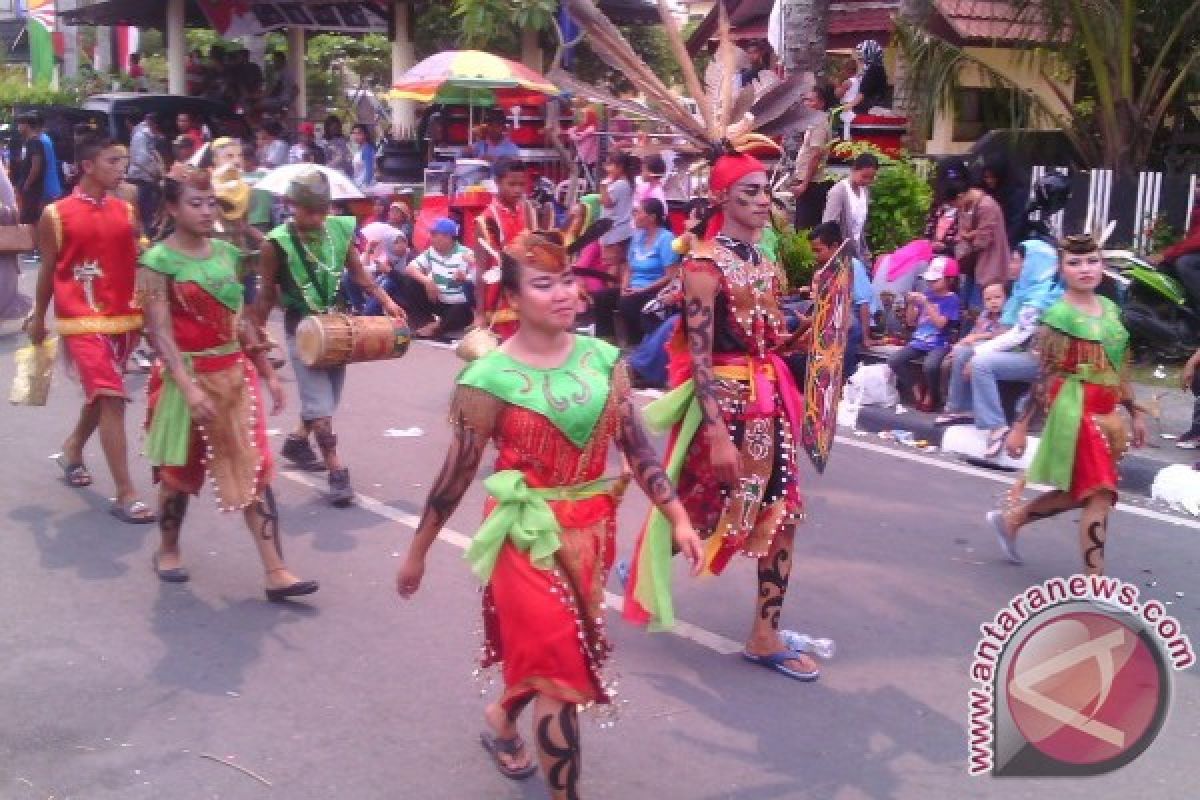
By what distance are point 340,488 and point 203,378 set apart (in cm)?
164

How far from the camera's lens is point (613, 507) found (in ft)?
12.6

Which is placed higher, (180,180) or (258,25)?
(258,25)

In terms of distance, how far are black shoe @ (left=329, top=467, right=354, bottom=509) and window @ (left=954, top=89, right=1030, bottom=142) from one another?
8.95 metres

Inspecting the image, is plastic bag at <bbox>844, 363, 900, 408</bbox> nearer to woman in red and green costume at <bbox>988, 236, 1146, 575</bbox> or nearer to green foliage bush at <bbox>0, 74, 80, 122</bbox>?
woman in red and green costume at <bbox>988, 236, 1146, 575</bbox>

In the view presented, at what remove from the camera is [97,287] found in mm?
6883

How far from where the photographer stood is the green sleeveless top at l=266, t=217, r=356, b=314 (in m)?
6.89

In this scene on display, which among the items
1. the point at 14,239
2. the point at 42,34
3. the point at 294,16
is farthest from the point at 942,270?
the point at 42,34

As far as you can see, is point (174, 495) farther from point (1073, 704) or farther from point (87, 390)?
point (1073, 704)

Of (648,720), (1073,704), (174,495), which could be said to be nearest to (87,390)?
(174,495)

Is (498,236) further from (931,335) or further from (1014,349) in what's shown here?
(931,335)

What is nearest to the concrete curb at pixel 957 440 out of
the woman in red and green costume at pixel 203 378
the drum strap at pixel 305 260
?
the drum strap at pixel 305 260

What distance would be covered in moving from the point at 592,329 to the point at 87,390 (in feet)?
22.2

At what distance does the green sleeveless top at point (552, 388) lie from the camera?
3625mm

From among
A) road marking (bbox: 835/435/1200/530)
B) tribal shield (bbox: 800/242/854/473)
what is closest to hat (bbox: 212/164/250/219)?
tribal shield (bbox: 800/242/854/473)
